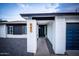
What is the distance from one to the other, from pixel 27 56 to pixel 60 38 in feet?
2.38

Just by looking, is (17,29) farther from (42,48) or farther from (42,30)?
(42,48)

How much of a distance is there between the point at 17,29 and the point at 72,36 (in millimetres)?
1076

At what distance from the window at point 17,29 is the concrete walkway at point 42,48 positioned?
364 mm

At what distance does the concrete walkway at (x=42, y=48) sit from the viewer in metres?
2.84

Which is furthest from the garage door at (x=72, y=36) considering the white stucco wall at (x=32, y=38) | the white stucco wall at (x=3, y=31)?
the white stucco wall at (x=3, y=31)

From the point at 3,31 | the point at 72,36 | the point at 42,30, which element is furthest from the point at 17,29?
the point at 72,36

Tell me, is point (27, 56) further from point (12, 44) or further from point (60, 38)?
point (60, 38)

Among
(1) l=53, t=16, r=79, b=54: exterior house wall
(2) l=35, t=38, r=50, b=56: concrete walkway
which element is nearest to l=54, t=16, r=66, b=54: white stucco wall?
(1) l=53, t=16, r=79, b=54: exterior house wall

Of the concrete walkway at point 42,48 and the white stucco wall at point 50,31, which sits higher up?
the white stucco wall at point 50,31

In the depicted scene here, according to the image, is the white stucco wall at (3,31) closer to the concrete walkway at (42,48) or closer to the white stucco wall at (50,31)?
the concrete walkway at (42,48)

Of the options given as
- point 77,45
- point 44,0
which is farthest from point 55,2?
point 77,45

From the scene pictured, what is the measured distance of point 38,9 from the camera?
278 cm

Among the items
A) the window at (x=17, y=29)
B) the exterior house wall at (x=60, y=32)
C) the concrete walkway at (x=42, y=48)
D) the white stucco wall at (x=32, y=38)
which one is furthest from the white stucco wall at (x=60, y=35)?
the window at (x=17, y=29)

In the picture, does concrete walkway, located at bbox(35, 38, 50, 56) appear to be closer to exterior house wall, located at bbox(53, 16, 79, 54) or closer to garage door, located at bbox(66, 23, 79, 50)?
exterior house wall, located at bbox(53, 16, 79, 54)
